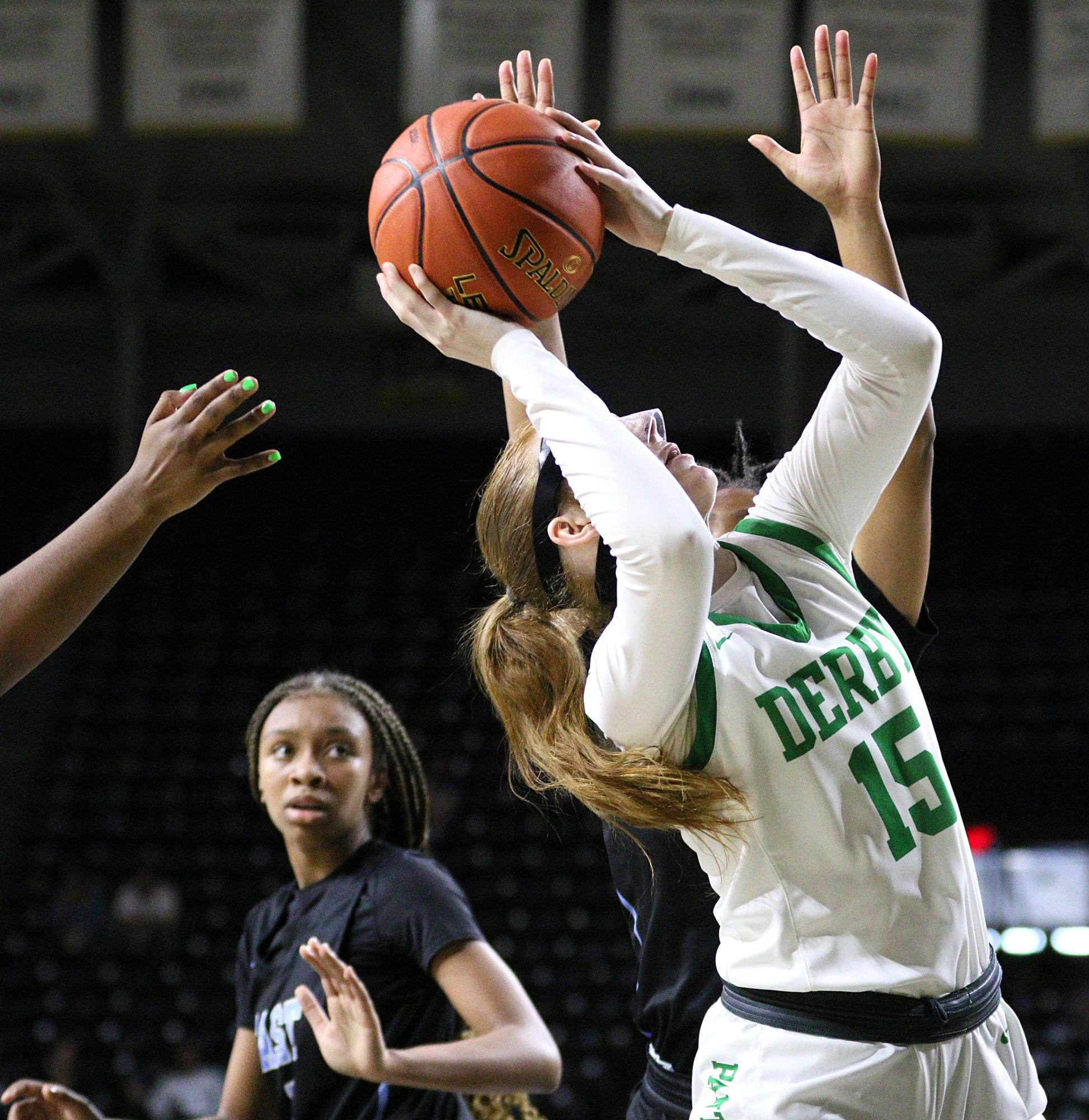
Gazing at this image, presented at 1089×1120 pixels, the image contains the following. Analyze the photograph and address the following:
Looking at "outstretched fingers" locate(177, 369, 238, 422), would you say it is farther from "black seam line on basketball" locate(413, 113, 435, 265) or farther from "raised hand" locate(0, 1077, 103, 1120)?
"raised hand" locate(0, 1077, 103, 1120)

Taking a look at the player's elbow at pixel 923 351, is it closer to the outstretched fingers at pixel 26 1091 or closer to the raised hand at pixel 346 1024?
the raised hand at pixel 346 1024

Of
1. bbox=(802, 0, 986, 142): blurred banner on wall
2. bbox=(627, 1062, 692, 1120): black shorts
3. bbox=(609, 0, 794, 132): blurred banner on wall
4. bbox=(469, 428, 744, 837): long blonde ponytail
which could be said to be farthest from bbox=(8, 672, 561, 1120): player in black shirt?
bbox=(802, 0, 986, 142): blurred banner on wall

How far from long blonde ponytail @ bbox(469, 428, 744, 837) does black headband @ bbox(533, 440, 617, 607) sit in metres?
0.02

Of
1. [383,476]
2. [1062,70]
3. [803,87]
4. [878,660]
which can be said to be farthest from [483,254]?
[383,476]

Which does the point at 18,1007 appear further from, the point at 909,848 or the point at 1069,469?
the point at 1069,469

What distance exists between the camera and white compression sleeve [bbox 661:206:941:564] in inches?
67.9

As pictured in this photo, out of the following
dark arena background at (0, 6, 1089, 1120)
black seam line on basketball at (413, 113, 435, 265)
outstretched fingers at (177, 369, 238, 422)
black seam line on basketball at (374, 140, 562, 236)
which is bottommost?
dark arena background at (0, 6, 1089, 1120)

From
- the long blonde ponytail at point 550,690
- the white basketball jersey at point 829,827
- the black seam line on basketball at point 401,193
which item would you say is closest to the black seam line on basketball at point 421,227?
the black seam line on basketball at point 401,193

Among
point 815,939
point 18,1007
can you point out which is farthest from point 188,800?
point 815,939

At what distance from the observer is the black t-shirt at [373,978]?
2562 millimetres

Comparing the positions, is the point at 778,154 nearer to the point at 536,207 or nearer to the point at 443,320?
the point at 536,207

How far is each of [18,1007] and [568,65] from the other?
19.7 feet

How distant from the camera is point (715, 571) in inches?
72.4

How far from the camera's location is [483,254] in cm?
198
